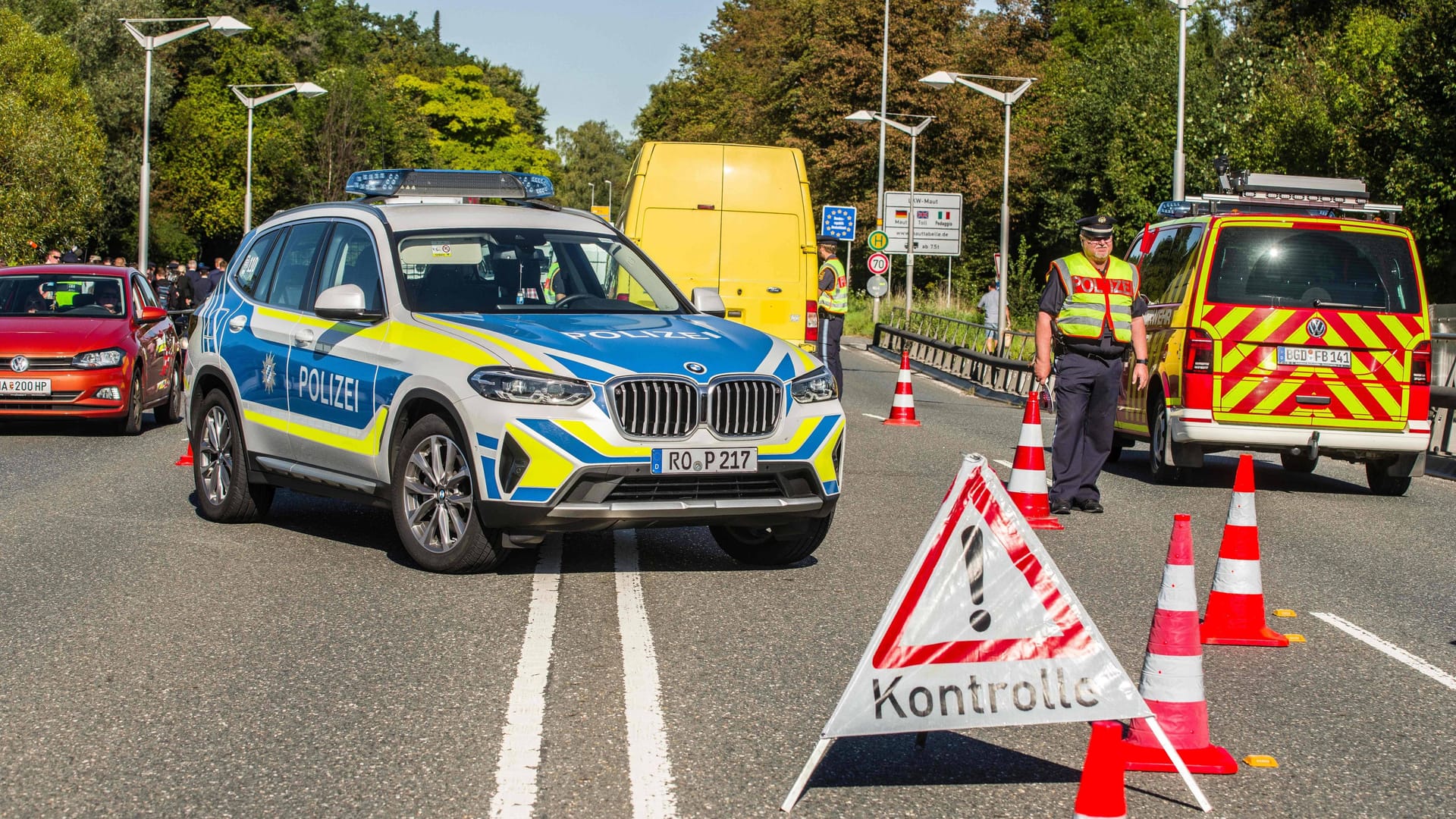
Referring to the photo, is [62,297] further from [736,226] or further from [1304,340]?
[1304,340]

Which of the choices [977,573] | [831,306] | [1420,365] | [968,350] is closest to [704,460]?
[977,573]

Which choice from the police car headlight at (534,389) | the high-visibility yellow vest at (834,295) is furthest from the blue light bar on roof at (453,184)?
the high-visibility yellow vest at (834,295)

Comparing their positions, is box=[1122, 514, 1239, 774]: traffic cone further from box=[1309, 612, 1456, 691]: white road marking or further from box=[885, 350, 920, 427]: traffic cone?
box=[885, 350, 920, 427]: traffic cone

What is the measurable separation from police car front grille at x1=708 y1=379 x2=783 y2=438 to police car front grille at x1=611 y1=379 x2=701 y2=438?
0.10 metres

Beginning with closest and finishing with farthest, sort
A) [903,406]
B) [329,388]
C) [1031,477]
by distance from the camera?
[329,388]
[1031,477]
[903,406]

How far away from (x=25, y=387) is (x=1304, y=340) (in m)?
11.0

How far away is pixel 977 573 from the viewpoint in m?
4.73

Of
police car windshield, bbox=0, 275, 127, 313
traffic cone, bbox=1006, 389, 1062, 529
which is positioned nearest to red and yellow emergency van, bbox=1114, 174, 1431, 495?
traffic cone, bbox=1006, 389, 1062, 529

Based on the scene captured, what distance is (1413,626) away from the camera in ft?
25.5

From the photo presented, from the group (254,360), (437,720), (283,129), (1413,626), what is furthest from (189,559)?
(283,129)

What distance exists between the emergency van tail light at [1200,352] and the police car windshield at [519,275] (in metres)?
5.03

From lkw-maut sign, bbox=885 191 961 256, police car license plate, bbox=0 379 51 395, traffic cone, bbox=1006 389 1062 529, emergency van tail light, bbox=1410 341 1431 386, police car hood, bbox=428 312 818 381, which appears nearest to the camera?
police car hood, bbox=428 312 818 381

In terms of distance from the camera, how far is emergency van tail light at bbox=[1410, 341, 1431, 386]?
13.0 m

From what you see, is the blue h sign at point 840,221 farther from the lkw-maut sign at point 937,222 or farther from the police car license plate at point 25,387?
the police car license plate at point 25,387
